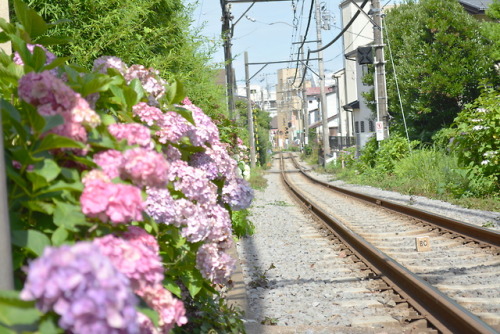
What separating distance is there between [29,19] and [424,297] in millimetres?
4052

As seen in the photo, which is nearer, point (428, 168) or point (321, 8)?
point (428, 168)

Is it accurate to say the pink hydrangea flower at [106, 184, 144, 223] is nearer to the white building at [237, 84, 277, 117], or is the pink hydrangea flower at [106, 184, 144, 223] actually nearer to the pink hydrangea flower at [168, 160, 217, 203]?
the pink hydrangea flower at [168, 160, 217, 203]

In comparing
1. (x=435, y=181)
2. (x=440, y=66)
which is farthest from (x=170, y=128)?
(x=440, y=66)

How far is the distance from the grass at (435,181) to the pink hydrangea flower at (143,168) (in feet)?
36.2

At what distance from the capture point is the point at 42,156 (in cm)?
229

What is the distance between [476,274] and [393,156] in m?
19.5

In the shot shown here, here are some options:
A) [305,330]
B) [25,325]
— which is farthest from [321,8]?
[25,325]

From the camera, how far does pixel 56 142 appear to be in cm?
220

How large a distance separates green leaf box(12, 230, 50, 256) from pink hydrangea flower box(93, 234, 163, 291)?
270 mm

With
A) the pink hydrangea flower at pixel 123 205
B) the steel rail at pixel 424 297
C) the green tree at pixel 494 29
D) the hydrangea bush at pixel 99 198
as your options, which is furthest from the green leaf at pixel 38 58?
the green tree at pixel 494 29

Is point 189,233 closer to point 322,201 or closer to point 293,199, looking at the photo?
point 322,201

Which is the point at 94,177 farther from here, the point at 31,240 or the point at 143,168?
the point at 31,240

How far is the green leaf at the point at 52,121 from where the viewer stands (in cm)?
219

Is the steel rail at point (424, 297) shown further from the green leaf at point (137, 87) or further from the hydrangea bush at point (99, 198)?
the green leaf at point (137, 87)
